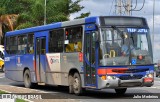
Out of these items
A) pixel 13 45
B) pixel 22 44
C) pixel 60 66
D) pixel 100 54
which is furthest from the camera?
pixel 13 45

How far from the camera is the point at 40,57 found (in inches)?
839

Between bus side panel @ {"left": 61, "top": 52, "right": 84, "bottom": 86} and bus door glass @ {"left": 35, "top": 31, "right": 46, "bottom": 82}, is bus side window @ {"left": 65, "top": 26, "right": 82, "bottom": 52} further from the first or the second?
Result: bus door glass @ {"left": 35, "top": 31, "right": 46, "bottom": 82}

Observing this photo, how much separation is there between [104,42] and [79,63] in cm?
185

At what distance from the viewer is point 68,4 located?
59.0 m

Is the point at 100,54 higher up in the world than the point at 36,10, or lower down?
lower down

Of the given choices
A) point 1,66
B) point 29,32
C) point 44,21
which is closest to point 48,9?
point 44,21

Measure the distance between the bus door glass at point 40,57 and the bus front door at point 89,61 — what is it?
415 cm

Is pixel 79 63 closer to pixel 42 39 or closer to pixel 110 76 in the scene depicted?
pixel 110 76

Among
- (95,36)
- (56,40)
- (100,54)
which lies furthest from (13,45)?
Result: (100,54)

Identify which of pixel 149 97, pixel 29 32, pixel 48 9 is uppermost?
pixel 48 9

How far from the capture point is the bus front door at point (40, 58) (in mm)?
21000

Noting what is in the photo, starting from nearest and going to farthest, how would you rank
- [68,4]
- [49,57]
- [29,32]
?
1. [49,57]
2. [29,32]
3. [68,4]

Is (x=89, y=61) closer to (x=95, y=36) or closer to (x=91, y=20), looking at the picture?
(x=95, y=36)

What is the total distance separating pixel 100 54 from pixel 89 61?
2.76ft
